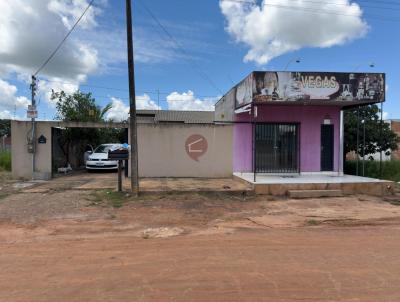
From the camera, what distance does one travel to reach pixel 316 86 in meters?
13.8

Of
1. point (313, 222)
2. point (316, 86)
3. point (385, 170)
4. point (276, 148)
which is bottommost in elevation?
point (313, 222)

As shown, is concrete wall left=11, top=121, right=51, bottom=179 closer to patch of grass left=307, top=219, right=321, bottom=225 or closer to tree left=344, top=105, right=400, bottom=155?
patch of grass left=307, top=219, right=321, bottom=225

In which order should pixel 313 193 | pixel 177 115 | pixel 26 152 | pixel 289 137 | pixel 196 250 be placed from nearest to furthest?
pixel 196 250, pixel 313 193, pixel 26 152, pixel 289 137, pixel 177 115

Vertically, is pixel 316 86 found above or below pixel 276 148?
above

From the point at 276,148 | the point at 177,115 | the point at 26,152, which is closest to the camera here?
the point at 26,152

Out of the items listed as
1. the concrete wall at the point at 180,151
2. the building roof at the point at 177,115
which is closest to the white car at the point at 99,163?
the concrete wall at the point at 180,151

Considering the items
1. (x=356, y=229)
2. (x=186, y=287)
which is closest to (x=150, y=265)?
(x=186, y=287)

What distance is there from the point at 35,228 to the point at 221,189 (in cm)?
609

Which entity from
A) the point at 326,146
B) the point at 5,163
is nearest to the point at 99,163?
the point at 5,163

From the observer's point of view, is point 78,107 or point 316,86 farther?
point 78,107

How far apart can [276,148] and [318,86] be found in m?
3.26

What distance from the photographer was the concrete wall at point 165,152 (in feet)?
51.4

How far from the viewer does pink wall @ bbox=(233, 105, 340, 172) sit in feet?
52.3

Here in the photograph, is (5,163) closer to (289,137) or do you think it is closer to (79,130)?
(79,130)
